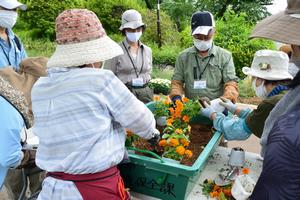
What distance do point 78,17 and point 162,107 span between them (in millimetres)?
1092

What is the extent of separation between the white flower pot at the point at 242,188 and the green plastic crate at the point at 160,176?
21 cm

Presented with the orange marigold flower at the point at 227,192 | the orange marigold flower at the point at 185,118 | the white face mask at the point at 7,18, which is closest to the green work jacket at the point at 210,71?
the orange marigold flower at the point at 185,118

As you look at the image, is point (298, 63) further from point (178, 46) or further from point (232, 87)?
point (178, 46)

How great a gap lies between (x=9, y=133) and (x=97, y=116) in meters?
0.84

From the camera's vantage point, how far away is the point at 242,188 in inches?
69.5

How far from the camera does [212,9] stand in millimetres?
13367

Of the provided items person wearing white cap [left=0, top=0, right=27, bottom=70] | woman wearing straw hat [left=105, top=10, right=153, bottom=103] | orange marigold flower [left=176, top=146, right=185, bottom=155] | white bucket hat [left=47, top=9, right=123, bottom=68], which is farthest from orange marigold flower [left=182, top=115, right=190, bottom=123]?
person wearing white cap [left=0, top=0, right=27, bottom=70]

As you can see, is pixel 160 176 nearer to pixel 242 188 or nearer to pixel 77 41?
pixel 242 188

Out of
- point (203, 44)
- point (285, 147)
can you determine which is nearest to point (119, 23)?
point (203, 44)

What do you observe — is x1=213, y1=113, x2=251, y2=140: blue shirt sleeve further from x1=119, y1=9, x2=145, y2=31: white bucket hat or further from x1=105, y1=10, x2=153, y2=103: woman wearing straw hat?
x1=119, y1=9, x2=145, y2=31: white bucket hat

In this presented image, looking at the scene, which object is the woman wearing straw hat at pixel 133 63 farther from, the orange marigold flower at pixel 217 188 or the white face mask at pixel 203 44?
the orange marigold flower at pixel 217 188

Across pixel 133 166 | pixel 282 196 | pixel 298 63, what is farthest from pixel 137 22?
pixel 282 196

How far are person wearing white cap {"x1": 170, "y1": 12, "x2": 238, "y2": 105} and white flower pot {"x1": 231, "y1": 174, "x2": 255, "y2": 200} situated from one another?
1.38 m

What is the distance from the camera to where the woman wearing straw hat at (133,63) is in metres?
3.81
